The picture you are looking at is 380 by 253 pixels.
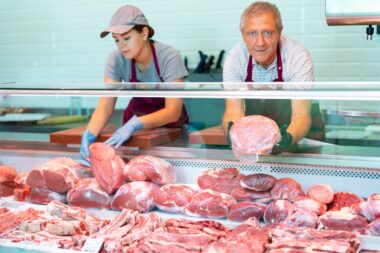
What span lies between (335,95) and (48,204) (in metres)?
1.24

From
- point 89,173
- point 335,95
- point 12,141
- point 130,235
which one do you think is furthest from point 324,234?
point 12,141

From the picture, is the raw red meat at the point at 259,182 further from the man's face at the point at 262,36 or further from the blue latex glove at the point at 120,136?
the man's face at the point at 262,36

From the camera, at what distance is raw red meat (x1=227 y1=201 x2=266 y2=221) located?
6.71 feet

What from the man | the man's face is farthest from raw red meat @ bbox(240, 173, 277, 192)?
the man's face

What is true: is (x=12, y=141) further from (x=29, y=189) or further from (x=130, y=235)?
(x=130, y=235)

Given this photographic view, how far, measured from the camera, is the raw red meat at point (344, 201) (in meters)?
2.01

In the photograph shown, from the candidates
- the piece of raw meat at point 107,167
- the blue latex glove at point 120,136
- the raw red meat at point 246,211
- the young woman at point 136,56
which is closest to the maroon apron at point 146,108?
the young woman at point 136,56

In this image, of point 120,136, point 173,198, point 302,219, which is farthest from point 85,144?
point 302,219

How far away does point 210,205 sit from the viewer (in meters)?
2.11

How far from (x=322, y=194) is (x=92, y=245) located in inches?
33.4

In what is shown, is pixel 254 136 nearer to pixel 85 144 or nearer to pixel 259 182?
pixel 259 182

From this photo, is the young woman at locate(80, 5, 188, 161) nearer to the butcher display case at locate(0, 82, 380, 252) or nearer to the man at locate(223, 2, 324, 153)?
the man at locate(223, 2, 324, 153)

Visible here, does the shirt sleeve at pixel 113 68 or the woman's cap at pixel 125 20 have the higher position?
the woman's cap at pixel 125 20

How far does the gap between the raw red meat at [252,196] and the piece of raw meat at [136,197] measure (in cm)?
34
